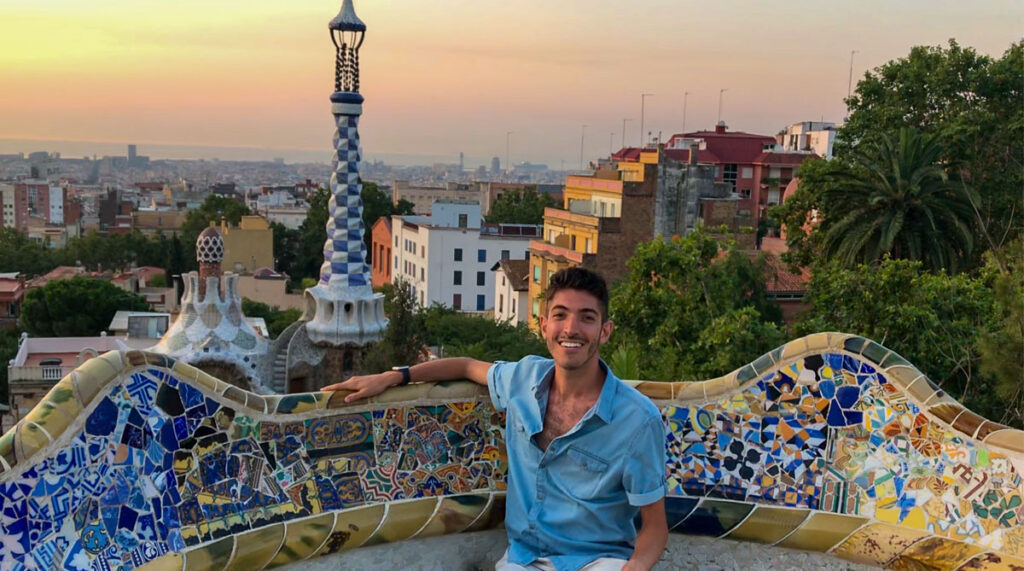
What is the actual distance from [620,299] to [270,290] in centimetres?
3132

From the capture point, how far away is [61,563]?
2842 mm

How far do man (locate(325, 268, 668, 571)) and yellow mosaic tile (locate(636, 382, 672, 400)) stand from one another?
0.59 meters

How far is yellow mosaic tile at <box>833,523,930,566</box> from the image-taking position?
12.1ft

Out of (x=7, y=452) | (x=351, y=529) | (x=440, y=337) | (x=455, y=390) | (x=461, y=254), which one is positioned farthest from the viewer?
(x=461, y=254)

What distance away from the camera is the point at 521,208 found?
5641 cm

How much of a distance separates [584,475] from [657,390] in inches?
28.3

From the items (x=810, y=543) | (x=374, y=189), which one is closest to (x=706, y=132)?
(x=374, y=189)

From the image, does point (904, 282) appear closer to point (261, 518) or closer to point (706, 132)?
point (261, 518)

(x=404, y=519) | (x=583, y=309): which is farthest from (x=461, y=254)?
(x=583, y=309)

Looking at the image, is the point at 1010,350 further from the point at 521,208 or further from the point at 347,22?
the point at 521,208

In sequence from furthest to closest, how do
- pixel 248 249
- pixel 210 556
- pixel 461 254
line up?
pixel 248 249
pixel 461 254
pixel 210 556

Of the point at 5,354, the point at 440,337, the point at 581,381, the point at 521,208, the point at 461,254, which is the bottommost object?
the point at 5,354

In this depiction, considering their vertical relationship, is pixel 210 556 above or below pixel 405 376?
below

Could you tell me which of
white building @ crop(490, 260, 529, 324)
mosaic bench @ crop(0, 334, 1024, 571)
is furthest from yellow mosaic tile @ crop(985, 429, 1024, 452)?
white building @ crop(490, 260, 529, 324)
